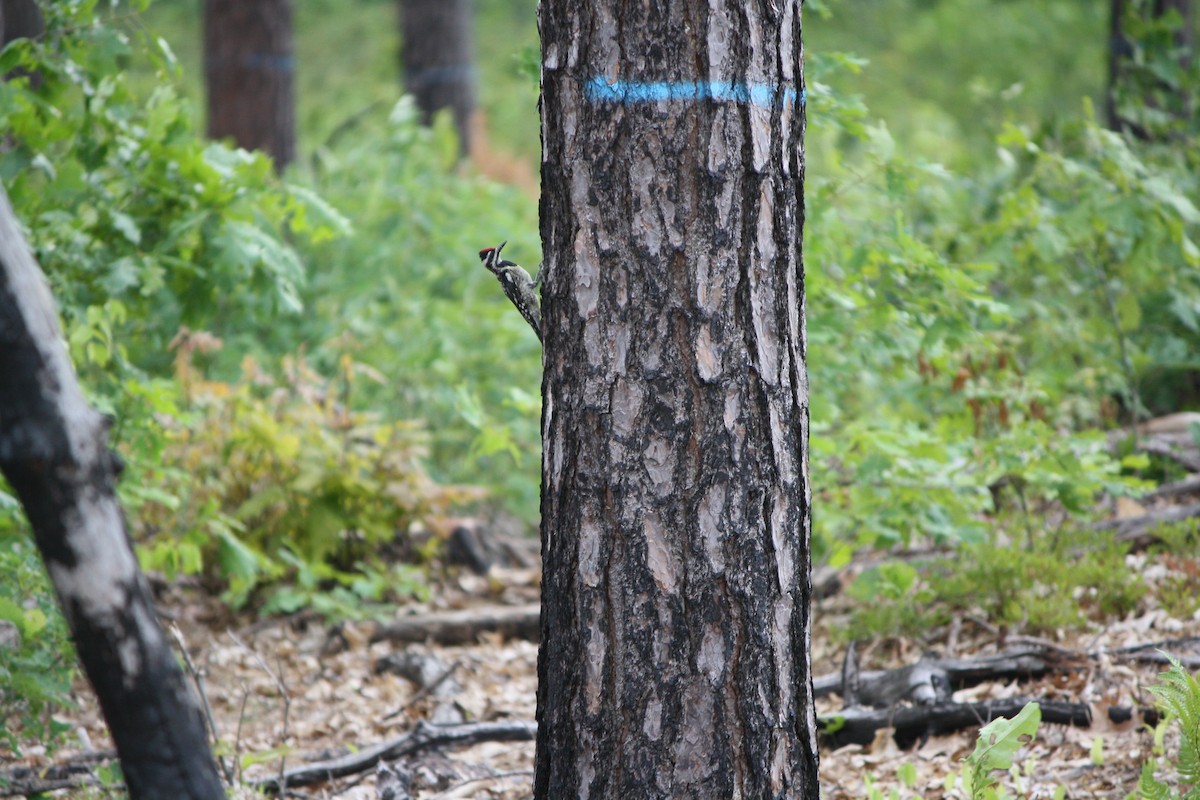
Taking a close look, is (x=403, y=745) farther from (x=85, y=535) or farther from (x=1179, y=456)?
(x=1179, y=456)

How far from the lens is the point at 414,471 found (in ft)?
15.5

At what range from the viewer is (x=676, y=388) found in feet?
6.66

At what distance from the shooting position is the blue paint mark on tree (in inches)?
78.7

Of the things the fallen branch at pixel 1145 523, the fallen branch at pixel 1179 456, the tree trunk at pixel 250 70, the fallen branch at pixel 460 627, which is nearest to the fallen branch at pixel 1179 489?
the fallen branch at pixel 1145 523

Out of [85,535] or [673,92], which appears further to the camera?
[673,92]

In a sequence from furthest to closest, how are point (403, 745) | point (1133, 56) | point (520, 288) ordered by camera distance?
point (1133, 56), point (403, 745), point (520, 288)

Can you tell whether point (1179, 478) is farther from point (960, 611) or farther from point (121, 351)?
point (121, 351)

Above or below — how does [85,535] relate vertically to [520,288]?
below

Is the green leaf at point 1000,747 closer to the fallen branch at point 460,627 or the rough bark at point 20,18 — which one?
the fallen branch at point 460,627

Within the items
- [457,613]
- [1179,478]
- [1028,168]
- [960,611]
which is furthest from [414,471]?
[1028,168]

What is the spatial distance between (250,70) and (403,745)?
614 cm

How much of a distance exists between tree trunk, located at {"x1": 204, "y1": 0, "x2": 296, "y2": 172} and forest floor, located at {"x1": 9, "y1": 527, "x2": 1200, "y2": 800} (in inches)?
173

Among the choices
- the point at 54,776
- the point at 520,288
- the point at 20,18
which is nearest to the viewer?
the point at 520,288

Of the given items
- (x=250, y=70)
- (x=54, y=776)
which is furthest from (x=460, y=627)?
(x=250, y=70)
